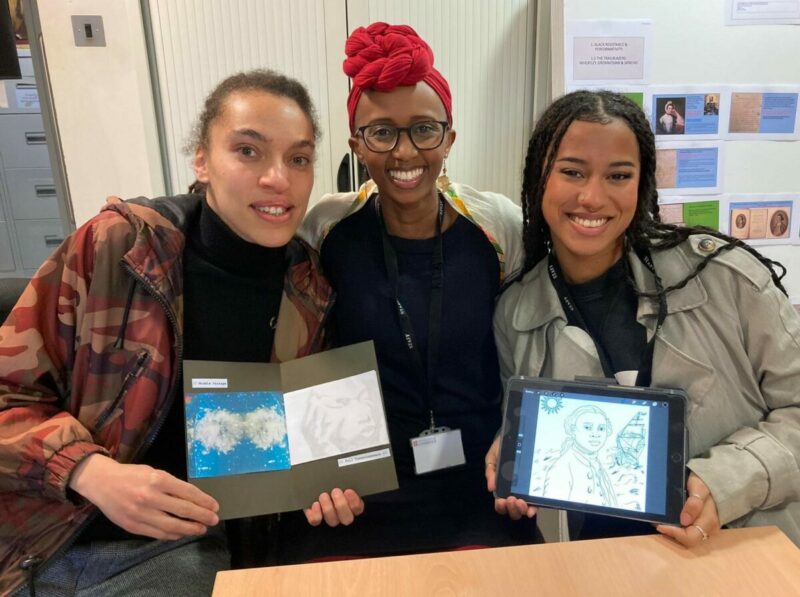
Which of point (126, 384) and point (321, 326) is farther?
point (321, 326)

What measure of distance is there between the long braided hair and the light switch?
62.5 inches

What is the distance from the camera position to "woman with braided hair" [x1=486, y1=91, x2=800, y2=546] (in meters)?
1.14

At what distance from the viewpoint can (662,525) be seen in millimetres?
941

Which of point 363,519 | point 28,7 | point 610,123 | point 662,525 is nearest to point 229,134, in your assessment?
point 610,123

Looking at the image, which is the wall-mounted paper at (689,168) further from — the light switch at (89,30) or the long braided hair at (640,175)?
the light switch at (89,30)

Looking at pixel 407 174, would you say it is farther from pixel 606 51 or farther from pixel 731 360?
pixel 606 51

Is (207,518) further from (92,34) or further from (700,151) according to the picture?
(700,151)

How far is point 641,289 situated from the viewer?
4.07 feet

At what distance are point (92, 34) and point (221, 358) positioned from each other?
1.43 meters

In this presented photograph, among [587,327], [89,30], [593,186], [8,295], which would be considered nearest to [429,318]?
[587,327]

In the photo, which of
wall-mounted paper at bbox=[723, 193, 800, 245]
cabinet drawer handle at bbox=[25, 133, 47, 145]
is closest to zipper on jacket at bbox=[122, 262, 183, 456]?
wall-mounted paper at bbox=[723, 193, 800, 245]

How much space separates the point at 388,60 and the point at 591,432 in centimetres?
91

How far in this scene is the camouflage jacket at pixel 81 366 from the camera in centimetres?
107

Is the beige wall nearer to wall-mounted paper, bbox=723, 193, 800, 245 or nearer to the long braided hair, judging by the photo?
the long braided hair
